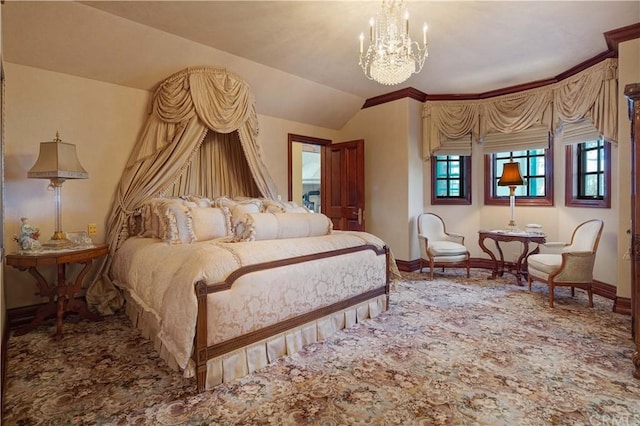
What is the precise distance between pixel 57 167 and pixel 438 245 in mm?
4555

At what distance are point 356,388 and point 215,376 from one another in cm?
89

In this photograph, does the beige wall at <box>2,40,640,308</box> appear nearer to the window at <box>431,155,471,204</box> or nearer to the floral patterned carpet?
the window at <box>431,155,471,204</box>

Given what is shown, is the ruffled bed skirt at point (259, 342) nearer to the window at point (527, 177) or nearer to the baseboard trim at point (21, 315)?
the baseboard trim at point (21, 315)

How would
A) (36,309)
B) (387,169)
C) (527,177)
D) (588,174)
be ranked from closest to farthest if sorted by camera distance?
1. (36,309)
2. (588,174)
3. (527,177)
4. (387,169)

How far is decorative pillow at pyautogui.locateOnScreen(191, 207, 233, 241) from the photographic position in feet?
9.84

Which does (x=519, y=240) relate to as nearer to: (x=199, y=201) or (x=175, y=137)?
(x=199, y=201)

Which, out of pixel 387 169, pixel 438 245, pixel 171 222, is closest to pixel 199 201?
pixel 171 222

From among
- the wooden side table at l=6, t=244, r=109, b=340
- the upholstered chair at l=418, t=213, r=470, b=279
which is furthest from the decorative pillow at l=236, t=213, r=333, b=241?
the upholstered chair at l=418, t=213, r=470, b=279

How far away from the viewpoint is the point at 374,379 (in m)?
2.19

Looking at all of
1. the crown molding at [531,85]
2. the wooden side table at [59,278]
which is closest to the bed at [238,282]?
the wooden side table at [59,278]

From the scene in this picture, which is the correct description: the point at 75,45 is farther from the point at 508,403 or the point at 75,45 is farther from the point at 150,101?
the point at 508,403

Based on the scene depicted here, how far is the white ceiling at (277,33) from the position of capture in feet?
9.69

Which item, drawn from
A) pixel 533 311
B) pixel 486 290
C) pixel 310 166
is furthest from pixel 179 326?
pixel 310 166

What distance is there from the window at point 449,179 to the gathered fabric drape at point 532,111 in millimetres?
347
